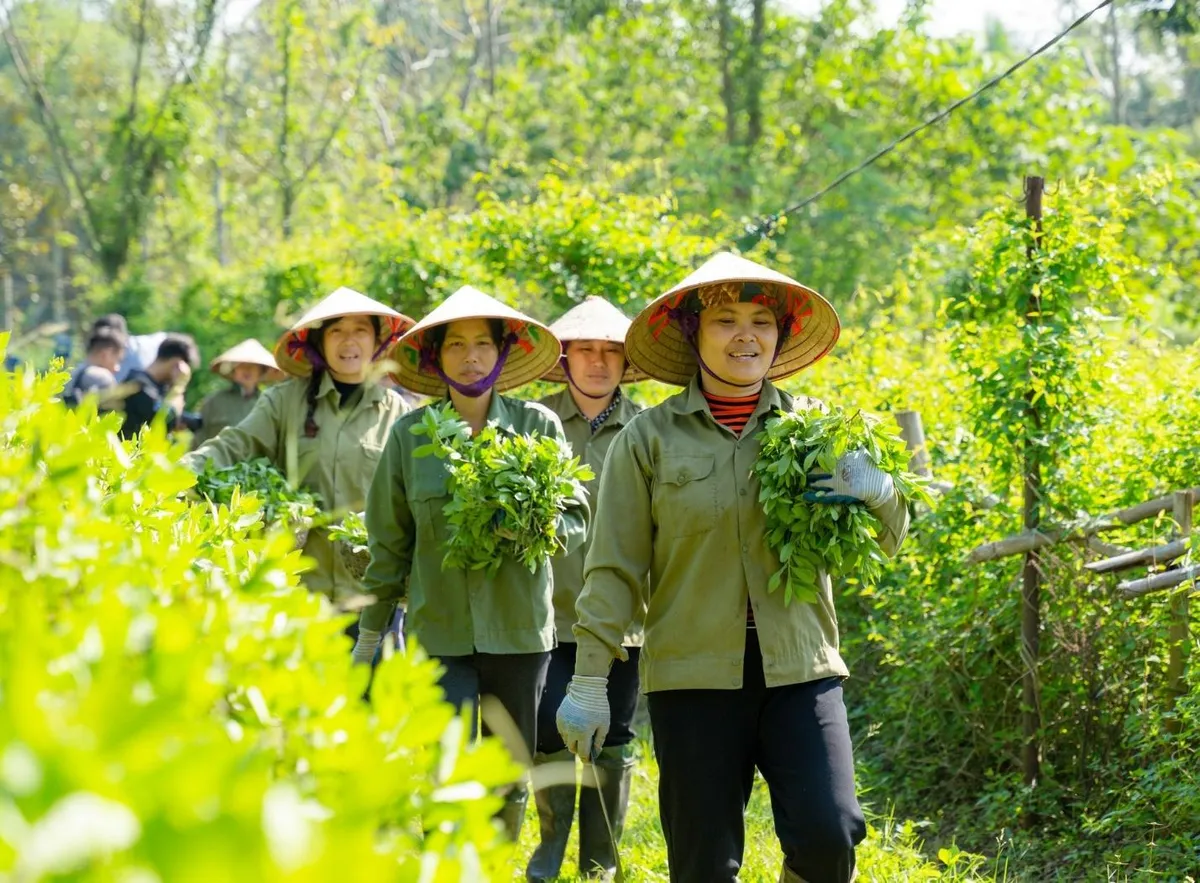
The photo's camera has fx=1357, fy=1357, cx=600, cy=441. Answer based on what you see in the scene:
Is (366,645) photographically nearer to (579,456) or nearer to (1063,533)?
(579,456)

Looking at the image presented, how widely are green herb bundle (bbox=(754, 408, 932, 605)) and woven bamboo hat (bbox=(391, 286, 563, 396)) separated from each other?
150cm

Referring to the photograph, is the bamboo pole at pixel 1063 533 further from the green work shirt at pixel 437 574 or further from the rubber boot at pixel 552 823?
the rubber boot at pixel 552 823

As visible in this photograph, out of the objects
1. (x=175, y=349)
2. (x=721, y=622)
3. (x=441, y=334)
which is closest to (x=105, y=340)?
(x=175, y=349)

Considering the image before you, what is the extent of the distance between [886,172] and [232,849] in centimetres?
1890

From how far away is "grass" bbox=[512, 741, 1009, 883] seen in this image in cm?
466

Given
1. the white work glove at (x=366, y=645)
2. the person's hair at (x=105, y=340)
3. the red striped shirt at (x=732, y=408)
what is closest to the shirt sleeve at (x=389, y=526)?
the white work glove at (x=366, y=645)

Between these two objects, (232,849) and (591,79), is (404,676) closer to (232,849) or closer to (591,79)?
(232,849)

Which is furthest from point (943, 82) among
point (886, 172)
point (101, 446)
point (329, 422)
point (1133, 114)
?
point (1133, 114)

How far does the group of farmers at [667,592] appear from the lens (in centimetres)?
370

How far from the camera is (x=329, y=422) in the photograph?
5.82 meters

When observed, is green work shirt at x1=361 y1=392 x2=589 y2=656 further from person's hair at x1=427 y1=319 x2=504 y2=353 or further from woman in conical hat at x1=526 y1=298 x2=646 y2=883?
woman in conical hat at x1=526 y1=298 x2=646 y2=883

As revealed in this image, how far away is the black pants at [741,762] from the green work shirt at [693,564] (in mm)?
72

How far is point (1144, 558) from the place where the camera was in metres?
4.62

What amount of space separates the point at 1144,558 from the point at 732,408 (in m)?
1.67
